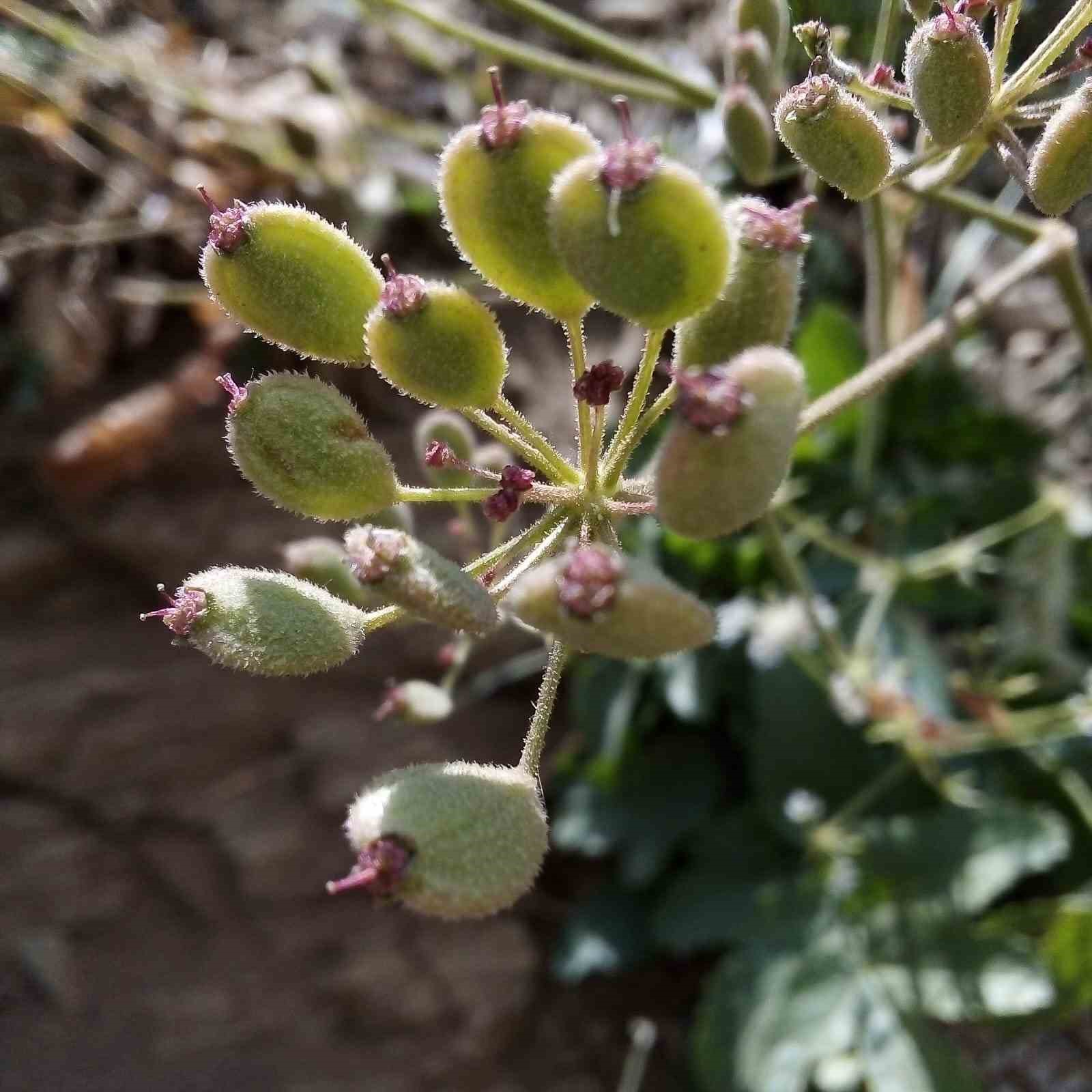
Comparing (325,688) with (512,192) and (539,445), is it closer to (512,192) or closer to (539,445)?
(539,445)

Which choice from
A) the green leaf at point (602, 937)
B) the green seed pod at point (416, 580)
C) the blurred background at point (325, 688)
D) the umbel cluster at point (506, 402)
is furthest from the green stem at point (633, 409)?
the green leaf at point (602, 937)

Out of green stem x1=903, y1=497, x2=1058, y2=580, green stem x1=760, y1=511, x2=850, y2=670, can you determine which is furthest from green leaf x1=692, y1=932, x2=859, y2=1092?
green stem x1=903, y1=497, x2=1058, y2=580

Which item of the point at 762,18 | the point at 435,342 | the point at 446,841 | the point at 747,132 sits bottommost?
the point at 446,841

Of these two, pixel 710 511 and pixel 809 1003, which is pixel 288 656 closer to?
pixel 710 511

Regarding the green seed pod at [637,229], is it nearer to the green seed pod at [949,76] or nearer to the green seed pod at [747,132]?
the green seed pod at [949,76]

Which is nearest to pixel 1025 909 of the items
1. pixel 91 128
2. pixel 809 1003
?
pixel 809 1003

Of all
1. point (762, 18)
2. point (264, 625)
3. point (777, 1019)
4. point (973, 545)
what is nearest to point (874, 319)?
point (762, 18)
